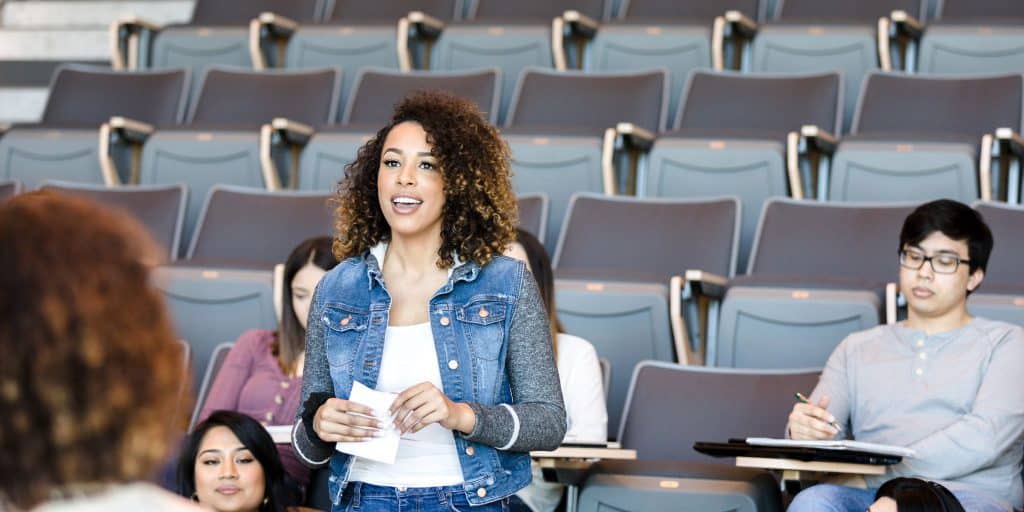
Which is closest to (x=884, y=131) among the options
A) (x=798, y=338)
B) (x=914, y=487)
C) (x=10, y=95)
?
(x=798, y=338)

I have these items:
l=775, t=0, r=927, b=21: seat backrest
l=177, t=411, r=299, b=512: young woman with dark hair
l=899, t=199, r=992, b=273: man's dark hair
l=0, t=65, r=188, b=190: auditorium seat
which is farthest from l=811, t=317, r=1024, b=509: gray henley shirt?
l=0, t=65, r=188, b=190: auditorium seat

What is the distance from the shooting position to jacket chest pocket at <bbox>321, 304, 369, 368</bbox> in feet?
5.00

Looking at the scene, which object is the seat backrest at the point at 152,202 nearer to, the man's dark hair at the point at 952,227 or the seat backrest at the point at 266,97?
the seat backrest at the point at 266,97

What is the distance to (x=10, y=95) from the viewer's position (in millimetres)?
4793

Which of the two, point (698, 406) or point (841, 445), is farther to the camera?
point (698, 406)

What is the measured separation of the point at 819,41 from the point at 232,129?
5.18 feet

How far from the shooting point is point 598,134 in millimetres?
3443

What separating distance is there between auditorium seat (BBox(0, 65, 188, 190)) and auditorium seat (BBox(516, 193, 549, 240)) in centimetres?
119

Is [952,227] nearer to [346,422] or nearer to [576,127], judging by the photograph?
[346,422]

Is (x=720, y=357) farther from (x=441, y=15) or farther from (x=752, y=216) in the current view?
(x=441, y=15)

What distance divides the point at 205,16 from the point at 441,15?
0.77 m

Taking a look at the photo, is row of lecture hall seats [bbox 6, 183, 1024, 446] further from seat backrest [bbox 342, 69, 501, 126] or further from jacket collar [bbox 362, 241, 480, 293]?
jacket collar [bbox 362, 241, 480, 293]

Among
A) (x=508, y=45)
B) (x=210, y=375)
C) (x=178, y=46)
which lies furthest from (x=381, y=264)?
(x=178, y=46)

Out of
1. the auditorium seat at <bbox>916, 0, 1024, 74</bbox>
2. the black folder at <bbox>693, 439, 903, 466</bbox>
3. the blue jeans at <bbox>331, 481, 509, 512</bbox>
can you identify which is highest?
the auditorium seat at <bbox>916, 0, 1024, 74</bbox>
